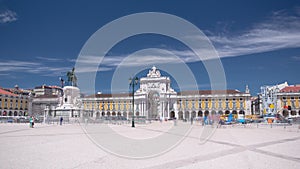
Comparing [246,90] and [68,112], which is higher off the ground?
[246,90]

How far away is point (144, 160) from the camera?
24.7 feet

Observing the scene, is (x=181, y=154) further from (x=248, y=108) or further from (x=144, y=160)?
(x=248, y=108)

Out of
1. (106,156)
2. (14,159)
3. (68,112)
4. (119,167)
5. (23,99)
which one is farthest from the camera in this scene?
(23,99)

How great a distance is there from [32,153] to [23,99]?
81.0 metres

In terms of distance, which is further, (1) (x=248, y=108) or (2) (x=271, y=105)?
(1) (x=248, y=108)

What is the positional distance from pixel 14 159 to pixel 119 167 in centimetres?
319

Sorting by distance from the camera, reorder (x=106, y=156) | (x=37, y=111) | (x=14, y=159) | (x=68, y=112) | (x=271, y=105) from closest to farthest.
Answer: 1. (x=14, y=159)
2. (x=106, y=156)
3. (x=68, y=112)
4. (x=271, y=105)
5. (x=37, y=111)

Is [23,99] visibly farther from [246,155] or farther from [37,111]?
[246,155]

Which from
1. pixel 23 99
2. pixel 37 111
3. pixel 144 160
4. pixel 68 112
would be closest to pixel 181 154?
pixel 144 160

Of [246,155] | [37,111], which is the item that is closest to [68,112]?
[246,155]

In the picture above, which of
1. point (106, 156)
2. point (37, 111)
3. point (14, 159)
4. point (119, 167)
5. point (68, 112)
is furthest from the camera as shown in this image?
point (37, 111)

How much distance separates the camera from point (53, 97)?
95.9 m

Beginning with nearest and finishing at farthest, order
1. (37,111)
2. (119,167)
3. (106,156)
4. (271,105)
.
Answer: (119,167) → (106,156) → (271,105) → (37,111)

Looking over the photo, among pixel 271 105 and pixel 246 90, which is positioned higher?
pixel 246 90
